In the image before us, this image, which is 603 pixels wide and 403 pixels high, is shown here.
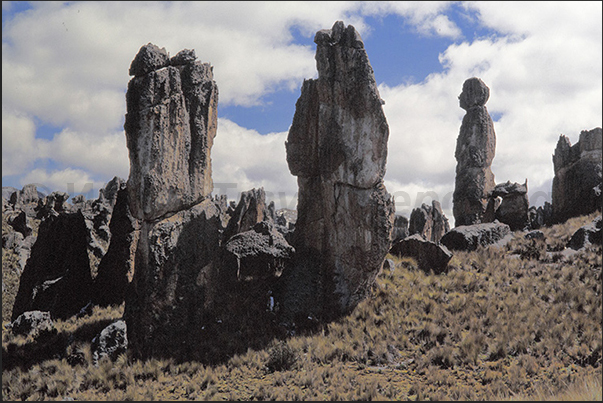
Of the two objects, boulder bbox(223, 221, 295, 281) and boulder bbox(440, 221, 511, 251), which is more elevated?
boulder bbox(440, 221, 511, 251)

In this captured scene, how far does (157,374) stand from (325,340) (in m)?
4.30

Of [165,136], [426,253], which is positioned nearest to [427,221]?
[426,253]

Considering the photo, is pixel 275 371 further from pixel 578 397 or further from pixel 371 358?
pixel 578 397

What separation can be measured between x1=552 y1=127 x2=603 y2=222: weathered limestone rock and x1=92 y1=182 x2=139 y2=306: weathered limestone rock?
22433 mm

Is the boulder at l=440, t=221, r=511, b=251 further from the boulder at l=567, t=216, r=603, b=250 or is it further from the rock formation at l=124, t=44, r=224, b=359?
the rock formation at l=124, t=44, r=224, b=359

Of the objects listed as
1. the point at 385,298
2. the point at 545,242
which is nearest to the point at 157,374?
the point at 385,298

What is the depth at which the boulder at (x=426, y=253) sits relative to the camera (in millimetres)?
16734

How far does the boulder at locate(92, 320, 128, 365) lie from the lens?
11.0m

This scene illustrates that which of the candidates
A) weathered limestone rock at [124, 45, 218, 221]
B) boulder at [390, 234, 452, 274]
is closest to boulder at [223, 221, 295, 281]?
weathered limestone rock at [124, 45, 218, 221]

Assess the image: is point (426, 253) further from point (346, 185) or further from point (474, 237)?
point (346, 185)

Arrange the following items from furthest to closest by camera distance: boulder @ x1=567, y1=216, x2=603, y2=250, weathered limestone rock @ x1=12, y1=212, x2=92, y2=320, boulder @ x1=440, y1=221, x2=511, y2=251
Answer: boulder @ x1=440, y1=221, x2=511, y2=251 < boulder @ x1=567, y1=216, x2=603, y2=250 < weathered limestone rock @ x1=12, y1=212, x2=92, y2=320

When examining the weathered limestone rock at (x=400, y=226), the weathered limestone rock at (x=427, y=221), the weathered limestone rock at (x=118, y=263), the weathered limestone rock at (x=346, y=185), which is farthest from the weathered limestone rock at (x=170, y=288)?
the weathered limestone rock at (x=400, y=226)

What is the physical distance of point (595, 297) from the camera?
13000mm

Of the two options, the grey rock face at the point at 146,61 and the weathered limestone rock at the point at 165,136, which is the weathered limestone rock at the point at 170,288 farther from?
the grey rock face at the point at 146,61
